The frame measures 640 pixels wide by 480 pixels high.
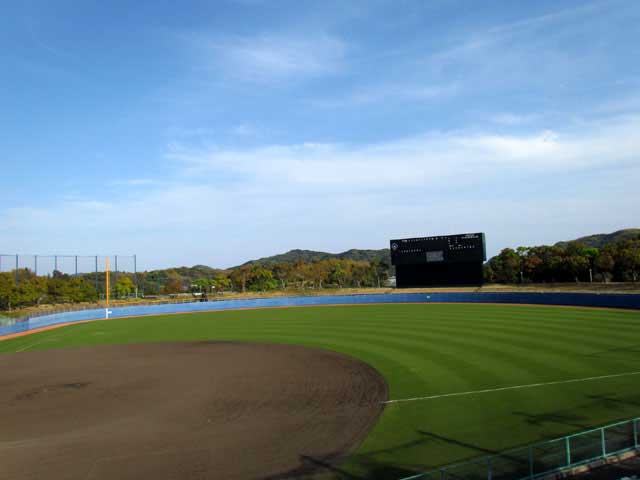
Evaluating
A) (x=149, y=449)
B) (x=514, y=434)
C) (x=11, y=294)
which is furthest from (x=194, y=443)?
(x=11, y=294)

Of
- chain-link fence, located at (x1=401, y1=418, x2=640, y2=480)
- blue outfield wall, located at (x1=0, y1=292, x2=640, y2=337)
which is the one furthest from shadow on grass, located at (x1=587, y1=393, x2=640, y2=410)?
blue outfield wall, located at (x1=0, y1=292, x2=640, y2=337)

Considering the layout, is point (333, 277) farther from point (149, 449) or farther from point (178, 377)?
point (149, 449)

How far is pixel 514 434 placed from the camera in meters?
12.2

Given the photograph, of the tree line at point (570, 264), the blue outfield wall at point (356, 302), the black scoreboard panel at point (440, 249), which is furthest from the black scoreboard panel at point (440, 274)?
the tree line at point (570, 264)

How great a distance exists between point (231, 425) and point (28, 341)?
30.9 meters

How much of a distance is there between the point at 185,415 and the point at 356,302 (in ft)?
162

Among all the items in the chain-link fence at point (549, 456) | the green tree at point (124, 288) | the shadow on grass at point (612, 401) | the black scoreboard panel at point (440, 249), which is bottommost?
the shadow on grass at point (612, 401)

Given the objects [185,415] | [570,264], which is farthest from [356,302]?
[185,415]

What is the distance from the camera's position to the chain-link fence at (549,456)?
8688 mm

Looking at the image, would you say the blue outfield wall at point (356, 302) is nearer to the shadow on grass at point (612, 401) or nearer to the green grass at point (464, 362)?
the green grass at point (464, 362)

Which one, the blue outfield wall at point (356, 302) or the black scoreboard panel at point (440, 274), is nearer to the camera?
the blue outfield wall at point (356, 302)

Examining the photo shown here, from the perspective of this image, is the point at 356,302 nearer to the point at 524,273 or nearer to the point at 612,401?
the point at 524,273

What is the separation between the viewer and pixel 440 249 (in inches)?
2517

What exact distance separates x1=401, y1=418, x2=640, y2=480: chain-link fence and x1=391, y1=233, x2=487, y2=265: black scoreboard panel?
176ft
